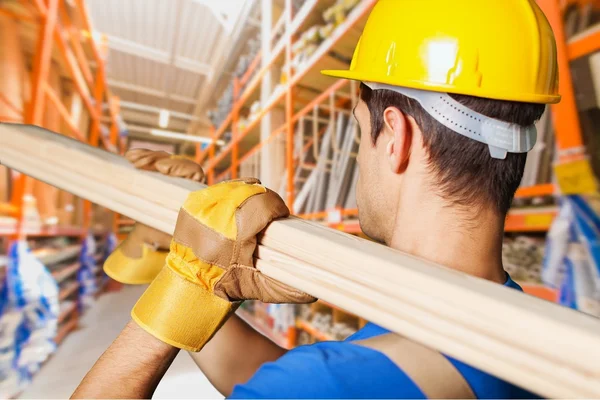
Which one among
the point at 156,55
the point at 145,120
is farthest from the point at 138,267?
the point at 145,120

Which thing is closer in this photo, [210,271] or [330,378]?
[330,378]

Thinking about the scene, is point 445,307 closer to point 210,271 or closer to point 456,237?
point 456,237

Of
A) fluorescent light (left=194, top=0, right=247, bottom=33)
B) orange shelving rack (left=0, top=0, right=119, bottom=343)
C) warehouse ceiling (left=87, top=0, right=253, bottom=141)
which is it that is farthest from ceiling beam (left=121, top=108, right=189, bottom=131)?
fluorescent light (left=194, top=0, right=247, bottom=33)

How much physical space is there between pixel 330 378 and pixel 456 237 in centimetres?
40

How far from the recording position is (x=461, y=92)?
61 cm

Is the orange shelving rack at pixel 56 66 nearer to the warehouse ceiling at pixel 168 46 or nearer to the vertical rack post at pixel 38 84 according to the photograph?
the vertical rack post at pixel 38 84

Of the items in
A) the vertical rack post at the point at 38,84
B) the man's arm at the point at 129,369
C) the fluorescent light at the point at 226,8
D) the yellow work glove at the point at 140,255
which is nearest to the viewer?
the man's arm at the point at 129,369

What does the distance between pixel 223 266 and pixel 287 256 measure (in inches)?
5.3

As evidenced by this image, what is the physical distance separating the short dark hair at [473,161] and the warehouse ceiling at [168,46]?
5.94m

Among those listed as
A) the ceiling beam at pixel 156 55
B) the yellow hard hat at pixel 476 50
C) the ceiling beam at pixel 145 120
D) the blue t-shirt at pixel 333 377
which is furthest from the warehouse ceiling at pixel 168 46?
the blue t-shirt at pixel 333 377

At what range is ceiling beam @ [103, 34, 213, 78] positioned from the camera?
293 inches

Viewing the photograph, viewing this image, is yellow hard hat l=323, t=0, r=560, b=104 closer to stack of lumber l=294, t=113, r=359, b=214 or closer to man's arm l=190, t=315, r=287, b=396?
man's arm l=190, t=315, r=287, b=396

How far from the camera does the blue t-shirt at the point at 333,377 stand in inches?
17.4

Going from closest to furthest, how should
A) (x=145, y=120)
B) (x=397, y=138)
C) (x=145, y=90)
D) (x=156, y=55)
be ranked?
(x=397, y=138) → (x=156, y=55) → (x=145, y=90) → (x=145, y=120)
